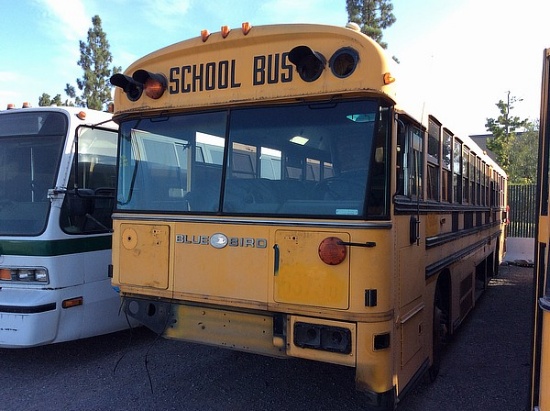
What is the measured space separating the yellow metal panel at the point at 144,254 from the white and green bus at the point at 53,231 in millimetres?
946

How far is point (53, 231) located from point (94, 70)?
1859 cm

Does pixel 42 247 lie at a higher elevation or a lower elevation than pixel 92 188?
lower

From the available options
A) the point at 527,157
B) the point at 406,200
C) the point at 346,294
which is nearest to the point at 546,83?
the point at 406,200

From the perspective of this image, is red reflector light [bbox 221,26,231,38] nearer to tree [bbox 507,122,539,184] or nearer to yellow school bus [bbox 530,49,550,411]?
yellow school bus [bbox 530,49,550,411]

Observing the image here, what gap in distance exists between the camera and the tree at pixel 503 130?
28938 mm

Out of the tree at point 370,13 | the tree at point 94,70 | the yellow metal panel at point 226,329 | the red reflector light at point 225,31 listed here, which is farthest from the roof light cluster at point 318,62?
the tree at point 94,70

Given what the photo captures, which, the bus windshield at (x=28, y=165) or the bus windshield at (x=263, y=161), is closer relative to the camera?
the bus windshield at (x=263, y=161)

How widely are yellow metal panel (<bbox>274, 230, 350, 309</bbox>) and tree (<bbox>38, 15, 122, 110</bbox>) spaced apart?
19061 mm

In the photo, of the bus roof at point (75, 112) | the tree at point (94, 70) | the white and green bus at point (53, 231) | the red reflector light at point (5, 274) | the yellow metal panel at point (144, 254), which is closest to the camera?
the yellow metal panel at point (144, 254)

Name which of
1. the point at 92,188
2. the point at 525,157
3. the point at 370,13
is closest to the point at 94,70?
the point at 370,13

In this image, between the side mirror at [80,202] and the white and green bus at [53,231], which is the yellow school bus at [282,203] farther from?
the white and green bus at [53,231]

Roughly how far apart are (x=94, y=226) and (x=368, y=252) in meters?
3.05

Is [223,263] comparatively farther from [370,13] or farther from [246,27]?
[370,13]

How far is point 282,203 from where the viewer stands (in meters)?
3.12
